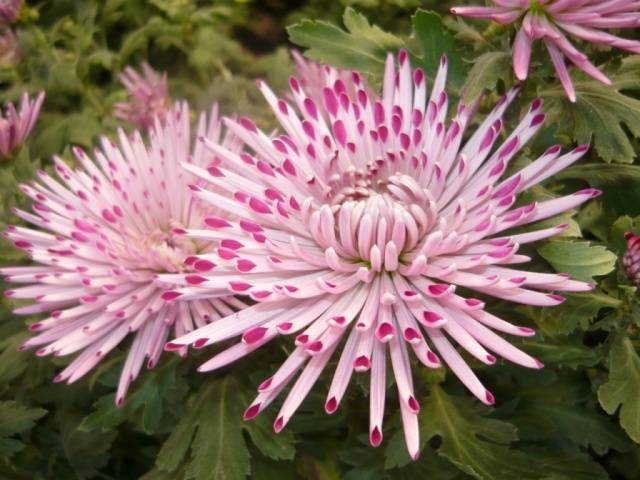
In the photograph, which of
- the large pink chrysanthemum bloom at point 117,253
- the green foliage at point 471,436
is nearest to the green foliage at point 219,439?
the large pink chrysanthemum bloom at point 117,253

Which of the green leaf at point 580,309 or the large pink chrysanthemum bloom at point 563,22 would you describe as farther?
the green leaf at point 580,309

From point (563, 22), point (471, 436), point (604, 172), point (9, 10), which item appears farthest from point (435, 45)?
point (9, 10)

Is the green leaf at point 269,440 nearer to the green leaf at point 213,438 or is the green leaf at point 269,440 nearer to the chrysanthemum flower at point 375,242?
the green leaf at point 213,438

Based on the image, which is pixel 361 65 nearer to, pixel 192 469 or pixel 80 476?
pixel 192 469

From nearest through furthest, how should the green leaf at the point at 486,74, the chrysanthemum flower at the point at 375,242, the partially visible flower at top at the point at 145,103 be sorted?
the chrysanthemum flower at the point at 375,242, the green leaf at the point at 486,74, the partially visible flower at top at the point at 145,103

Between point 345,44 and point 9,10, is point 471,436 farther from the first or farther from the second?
point 9,10

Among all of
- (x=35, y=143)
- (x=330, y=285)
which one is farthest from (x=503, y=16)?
(x=35, y=143)
